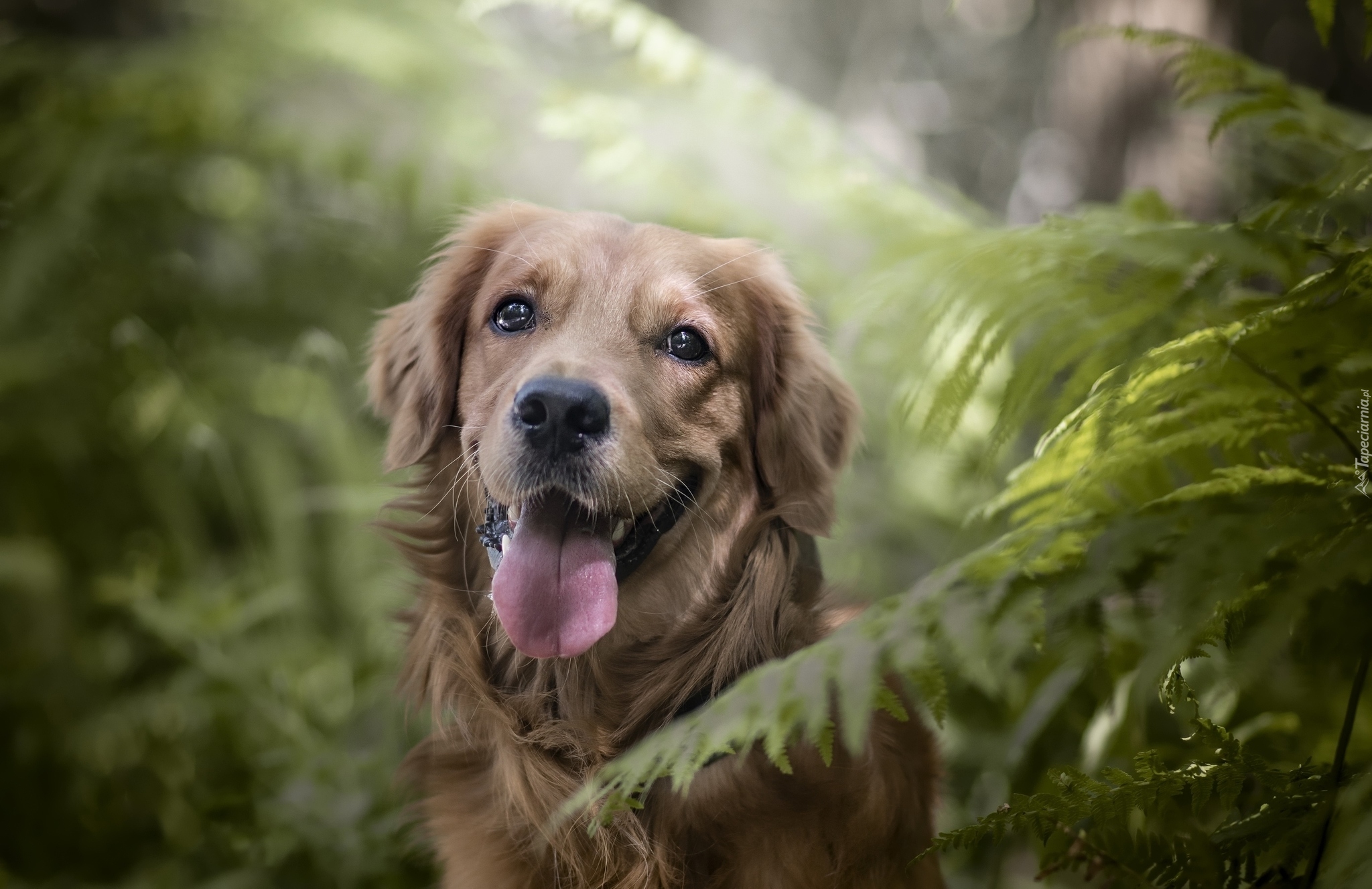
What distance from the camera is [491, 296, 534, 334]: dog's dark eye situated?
1668 mm

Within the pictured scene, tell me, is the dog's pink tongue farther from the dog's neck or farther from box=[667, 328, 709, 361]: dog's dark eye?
box=[667, 328, 709, 361]: dog's dark eye

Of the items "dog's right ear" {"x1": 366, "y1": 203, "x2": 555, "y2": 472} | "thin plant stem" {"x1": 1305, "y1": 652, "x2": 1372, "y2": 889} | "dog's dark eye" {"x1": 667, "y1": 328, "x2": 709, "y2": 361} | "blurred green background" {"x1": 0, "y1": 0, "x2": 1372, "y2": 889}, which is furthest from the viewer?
"blurred green background" {"x1": 0, "y1": 0, "x2": 1372, "y2": 889}

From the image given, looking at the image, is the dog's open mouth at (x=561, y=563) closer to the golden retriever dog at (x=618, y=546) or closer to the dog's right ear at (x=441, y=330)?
the golden retriever dog at (x=618, y=546)

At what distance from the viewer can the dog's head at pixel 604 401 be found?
1471 millimetres

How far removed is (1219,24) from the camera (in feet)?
10.7

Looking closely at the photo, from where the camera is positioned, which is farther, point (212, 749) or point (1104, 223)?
point (212, 749)

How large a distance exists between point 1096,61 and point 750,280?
275 centimetres

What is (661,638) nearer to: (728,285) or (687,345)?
(687,345)

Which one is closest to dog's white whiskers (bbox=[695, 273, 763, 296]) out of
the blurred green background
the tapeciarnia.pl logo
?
the blurred green background

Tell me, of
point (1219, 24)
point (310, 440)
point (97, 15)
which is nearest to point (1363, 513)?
point (1219, 24)

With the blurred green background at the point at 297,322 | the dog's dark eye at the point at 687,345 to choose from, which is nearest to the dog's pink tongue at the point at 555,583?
the dog's dark eye at the point at 687,345

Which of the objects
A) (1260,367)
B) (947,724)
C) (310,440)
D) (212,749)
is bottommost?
(212,749)

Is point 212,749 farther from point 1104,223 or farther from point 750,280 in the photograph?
point 1104,223

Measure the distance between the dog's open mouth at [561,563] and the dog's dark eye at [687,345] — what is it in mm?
230
